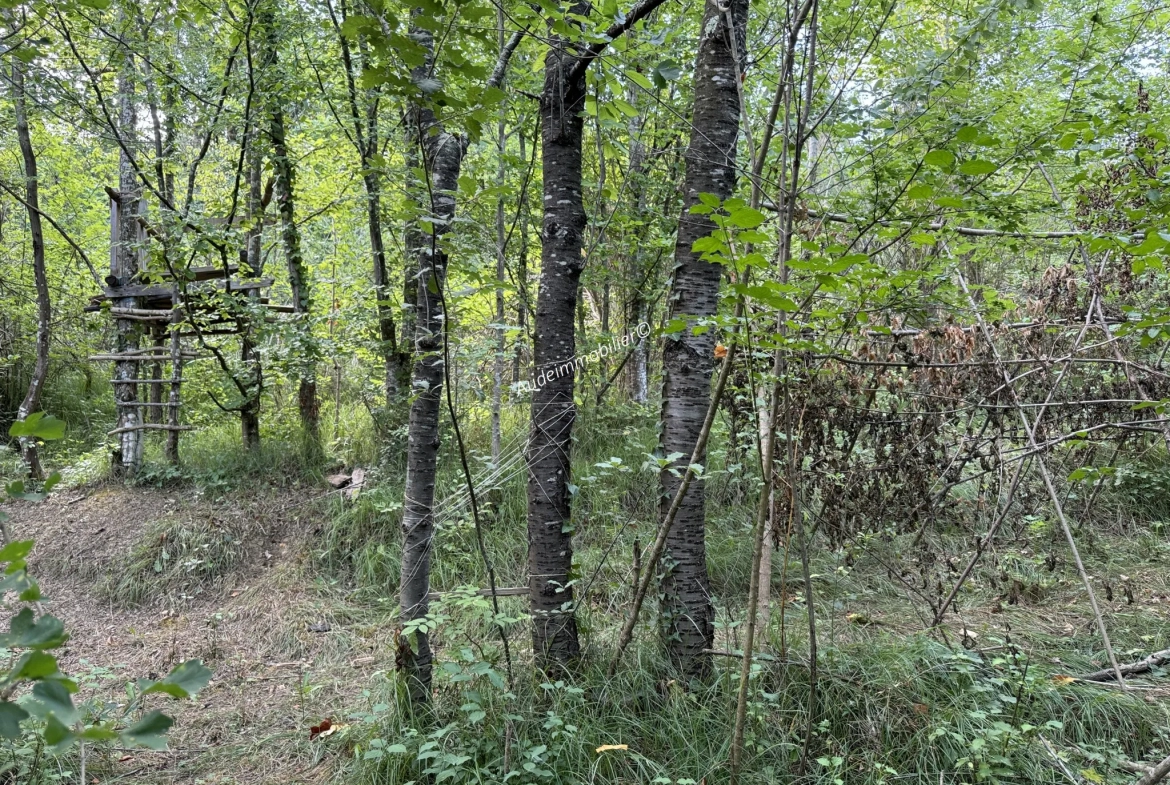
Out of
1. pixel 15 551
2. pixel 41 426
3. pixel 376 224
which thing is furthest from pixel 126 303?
pixel 15 551

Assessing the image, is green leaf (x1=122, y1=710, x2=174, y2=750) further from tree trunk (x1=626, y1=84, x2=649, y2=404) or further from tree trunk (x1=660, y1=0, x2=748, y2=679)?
tree trunk (x1=626, y1=84, x2=649, y2=404)

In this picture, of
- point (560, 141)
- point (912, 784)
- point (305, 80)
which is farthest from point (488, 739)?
point (305, 80)

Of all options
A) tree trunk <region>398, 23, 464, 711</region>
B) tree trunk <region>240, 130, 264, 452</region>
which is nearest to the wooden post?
tree trunk <region>240, 130, 264, 452</region>

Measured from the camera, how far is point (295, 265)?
670 centimetres

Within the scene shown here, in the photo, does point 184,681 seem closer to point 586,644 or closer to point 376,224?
point 586,644

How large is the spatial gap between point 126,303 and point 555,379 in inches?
242

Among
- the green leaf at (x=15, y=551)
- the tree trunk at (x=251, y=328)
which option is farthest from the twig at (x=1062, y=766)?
the tree trunk at (x=251, y=328)

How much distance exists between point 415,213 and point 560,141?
3.20ft

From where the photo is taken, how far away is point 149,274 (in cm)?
563

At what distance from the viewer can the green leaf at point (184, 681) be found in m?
0.71

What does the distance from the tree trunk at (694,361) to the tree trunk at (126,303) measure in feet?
20.2

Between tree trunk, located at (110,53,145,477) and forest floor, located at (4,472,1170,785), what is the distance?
0.39 metres

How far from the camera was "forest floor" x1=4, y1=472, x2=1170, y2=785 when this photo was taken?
3.07 m

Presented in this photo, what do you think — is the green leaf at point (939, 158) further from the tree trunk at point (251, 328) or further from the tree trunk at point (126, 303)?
the tree trunk at point (126, 303)
